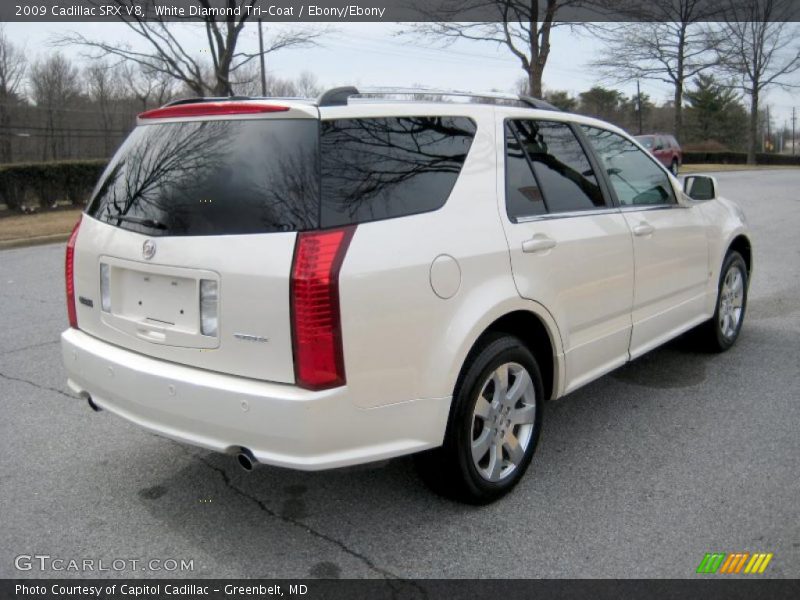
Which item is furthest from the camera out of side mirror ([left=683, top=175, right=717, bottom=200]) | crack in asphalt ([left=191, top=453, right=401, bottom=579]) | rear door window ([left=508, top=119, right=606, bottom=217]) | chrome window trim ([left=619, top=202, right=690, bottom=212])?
side mirror ([left=683, top=175, right=717, bottom=200])

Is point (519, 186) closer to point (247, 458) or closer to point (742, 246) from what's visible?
point (247, 458)

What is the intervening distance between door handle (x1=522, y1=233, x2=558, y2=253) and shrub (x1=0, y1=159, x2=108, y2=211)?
1536 cm

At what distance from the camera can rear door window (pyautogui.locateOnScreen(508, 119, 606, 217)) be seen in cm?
354

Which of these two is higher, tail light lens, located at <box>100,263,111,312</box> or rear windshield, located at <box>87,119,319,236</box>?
rear windshield, located at <box>87,119,319,236</box>

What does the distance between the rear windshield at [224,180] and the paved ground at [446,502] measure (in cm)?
128

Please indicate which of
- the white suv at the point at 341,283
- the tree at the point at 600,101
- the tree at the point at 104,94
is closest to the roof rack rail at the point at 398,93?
the white suv at the point at 341,283

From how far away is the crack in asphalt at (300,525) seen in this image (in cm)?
275

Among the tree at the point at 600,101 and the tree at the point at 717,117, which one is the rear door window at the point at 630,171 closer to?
the tree at the point at 600,101

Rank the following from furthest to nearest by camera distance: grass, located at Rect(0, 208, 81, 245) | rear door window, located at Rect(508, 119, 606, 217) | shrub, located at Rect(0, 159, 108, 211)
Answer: shrub, located at Rect(0, 159, 108, 211), grass, located at Rect(0, 208, 81, 245), rear door window, located at Rect(508, 119, 606, 217)

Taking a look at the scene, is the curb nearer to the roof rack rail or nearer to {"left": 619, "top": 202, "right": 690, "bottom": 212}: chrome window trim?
the roof rack rail

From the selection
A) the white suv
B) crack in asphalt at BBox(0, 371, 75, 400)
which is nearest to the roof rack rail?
the white suv

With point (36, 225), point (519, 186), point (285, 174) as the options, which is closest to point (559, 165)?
point (519, 186)

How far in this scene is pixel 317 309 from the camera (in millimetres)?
2500
